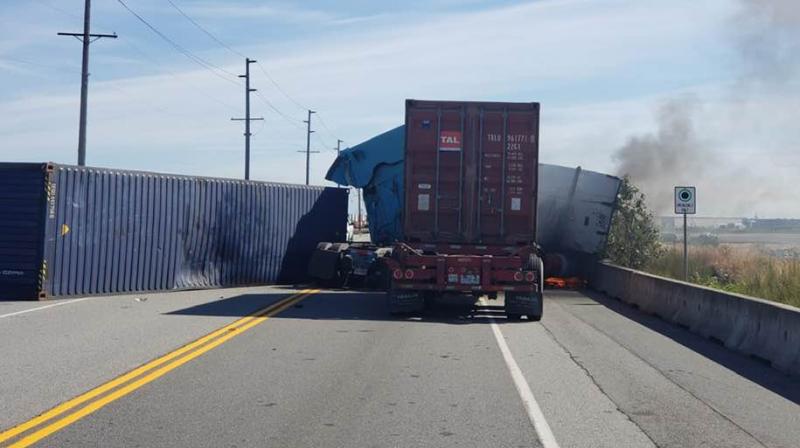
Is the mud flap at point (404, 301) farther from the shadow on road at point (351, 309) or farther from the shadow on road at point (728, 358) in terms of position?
the shadow on road at point (728, 358)

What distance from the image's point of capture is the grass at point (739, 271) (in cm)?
1700

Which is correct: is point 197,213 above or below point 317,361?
above

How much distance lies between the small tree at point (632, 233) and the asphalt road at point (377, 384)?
12896 millimetres

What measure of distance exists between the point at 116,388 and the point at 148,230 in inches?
535

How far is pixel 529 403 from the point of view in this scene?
9.18 m

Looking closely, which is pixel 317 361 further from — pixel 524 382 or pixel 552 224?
pixel 552 224

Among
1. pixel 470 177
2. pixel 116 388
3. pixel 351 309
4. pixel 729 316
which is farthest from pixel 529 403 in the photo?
pixel 351 309

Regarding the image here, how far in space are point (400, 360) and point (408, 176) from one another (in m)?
6.91

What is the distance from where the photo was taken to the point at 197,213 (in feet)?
79.8

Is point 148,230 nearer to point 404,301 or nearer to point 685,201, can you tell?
point 404,301

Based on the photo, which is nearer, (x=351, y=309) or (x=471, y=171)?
(x=471, y=171)

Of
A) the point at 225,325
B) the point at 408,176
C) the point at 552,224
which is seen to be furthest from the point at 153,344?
the point at 552,224

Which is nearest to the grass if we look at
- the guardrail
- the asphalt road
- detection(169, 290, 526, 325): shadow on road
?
the guardrail

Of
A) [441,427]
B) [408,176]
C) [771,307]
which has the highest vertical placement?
[408,176]
